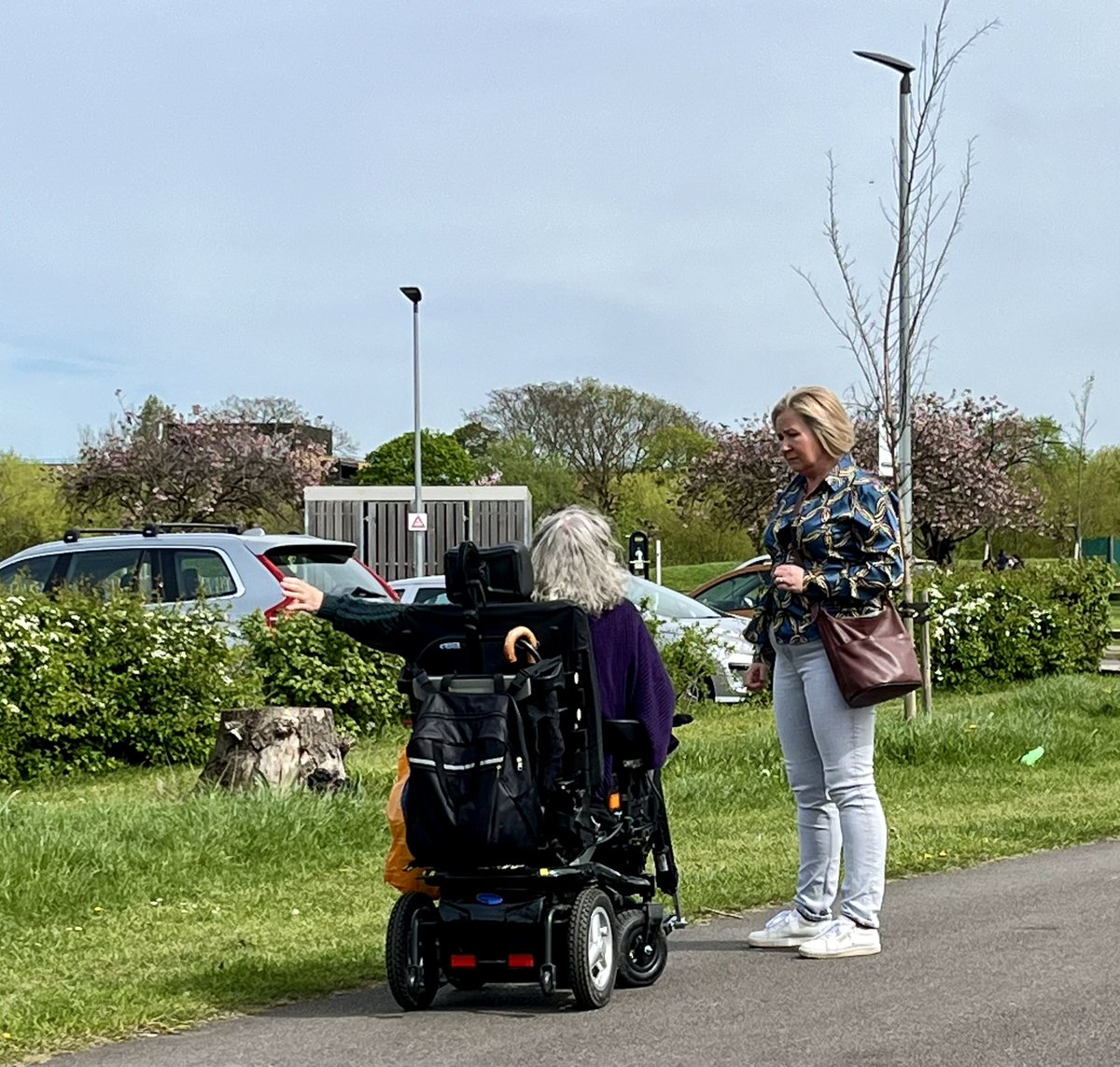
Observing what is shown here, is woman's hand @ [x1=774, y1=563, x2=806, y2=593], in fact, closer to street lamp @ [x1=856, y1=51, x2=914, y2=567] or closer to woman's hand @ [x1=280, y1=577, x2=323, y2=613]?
woman's hand @ [x1=280, y1=577, x2=323, y2=613]

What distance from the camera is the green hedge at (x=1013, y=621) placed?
1938 cm

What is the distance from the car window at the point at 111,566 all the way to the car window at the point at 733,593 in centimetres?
767

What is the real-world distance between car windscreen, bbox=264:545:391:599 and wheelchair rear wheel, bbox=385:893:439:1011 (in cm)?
1005

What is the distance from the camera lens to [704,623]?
18031 millimetres

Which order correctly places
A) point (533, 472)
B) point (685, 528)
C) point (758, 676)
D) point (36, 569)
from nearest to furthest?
point (758, 676) < point (36, 569) < point (685, 528) < point (533, 472)

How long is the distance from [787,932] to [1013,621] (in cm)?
1381

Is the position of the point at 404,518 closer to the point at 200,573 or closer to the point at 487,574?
the point at 200,573

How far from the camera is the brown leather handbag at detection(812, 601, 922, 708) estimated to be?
6.12 m

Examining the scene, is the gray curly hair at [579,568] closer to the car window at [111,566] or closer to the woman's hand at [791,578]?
the woman's hand at [791,578]

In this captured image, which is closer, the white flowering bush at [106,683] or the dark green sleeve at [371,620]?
the dark green sleeve at [371,620]

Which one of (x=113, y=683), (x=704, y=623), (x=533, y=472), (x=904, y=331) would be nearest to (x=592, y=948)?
(x=113, y=683)

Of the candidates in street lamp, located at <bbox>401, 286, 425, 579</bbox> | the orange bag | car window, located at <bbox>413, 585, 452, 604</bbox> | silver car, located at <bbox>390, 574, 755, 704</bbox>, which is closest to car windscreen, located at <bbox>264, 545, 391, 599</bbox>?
silver car, located at <bbox>390, 574, 755, 704</bbox>

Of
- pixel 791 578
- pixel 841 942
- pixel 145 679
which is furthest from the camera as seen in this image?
pixel 145 679

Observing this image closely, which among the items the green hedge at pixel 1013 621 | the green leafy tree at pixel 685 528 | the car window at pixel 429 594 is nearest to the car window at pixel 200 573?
the car window at pixel 429 594
